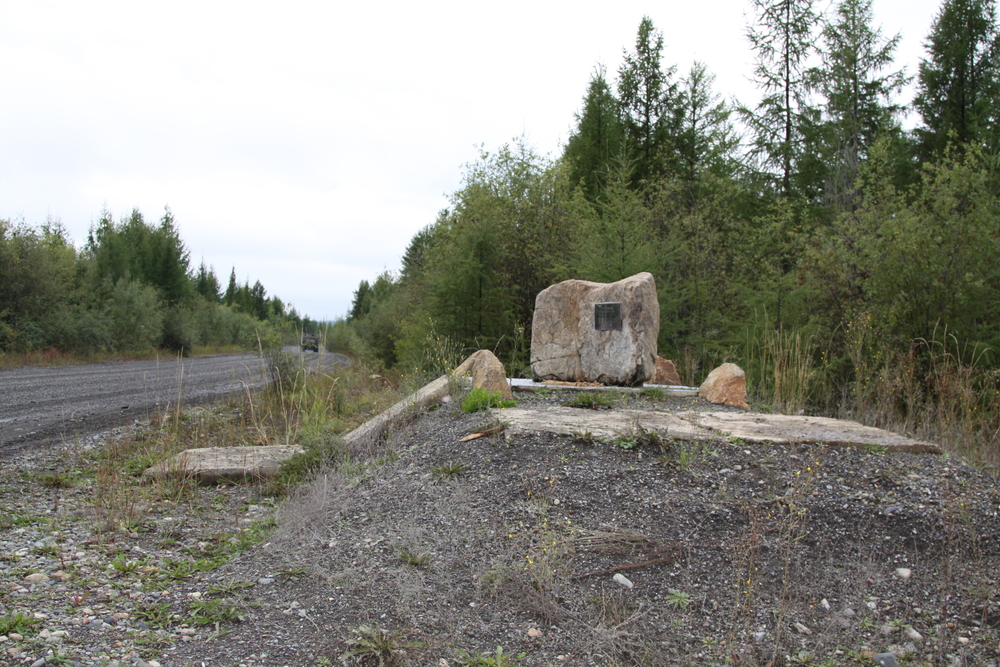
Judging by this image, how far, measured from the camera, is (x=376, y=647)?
2838 millimetres

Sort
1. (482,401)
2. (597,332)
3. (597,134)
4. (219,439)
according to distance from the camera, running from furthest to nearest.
A: (597,134) → (597,332) → (219,439) → (482,401)

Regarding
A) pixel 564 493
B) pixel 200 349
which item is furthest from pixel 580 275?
pixel 200 349

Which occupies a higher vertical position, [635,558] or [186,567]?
[635,558]

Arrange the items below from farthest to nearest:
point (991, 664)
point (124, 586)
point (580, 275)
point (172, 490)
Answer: point (580, 275) → point (172, 490) → point (124, 586) → point (991, 664)

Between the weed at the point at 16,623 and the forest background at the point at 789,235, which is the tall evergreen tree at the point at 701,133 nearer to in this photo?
the forest background at the point at 789,235

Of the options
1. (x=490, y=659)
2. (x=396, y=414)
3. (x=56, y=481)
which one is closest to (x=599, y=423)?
(x=396, y=414)

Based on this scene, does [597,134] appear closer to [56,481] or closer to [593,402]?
[593,402]

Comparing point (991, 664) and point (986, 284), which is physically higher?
point (986, 284)

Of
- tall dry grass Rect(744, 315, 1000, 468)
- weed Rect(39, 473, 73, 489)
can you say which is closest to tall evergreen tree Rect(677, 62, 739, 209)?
tall dry grass Rect(744, 315, 1000, 468)

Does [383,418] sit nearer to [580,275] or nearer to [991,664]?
[991,664]

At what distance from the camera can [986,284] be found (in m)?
8.35

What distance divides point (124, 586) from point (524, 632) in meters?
2.18

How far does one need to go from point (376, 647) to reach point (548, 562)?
1090 millimetres

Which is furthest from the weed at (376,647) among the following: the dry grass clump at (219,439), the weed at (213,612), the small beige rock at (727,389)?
the small beige rock at (727,389)
